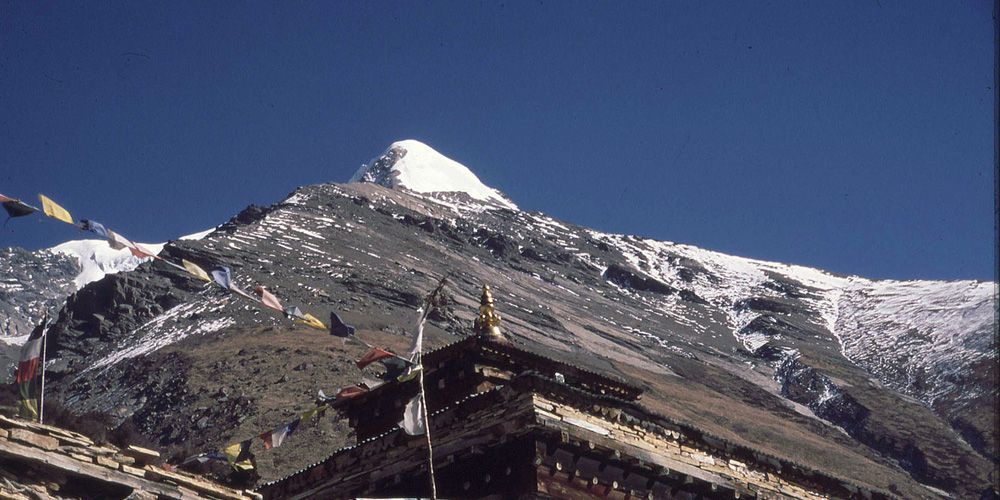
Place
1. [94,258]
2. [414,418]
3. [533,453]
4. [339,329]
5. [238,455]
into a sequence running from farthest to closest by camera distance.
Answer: [94,258] < [238,455] < [339,329] < [533,453] < [414,418]

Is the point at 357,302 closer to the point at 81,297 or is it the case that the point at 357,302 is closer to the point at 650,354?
the point at 81,297

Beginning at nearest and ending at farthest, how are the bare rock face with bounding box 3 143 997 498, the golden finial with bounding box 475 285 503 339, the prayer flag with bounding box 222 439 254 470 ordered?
the prayer flag with bounding box 222 439 254 470 < the golden finial with bounding box 475 285 503 339 < the bare rock face with bounding box 3 143 997 498

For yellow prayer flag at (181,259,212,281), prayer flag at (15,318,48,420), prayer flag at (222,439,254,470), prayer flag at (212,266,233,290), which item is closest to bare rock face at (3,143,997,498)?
prayer flag at (222,439,254,470)

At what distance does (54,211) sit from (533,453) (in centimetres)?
746

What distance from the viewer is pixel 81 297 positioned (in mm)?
85438

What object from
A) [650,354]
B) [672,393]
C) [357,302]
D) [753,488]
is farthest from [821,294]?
[753,488]

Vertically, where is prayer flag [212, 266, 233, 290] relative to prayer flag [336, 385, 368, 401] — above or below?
below

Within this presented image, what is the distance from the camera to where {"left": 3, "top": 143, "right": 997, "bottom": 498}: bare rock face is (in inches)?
2248

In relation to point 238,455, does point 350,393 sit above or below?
above

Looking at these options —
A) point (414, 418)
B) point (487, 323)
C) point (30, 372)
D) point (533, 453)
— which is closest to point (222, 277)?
point (30, 372)

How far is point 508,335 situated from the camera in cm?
3691

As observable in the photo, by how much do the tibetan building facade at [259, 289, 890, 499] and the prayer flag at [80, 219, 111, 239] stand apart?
5412mm

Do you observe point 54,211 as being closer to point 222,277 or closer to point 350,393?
point 222,277

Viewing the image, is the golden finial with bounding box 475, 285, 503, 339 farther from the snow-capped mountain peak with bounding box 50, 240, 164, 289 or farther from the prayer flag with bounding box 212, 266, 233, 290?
the snow-capped mountain peak with bounding box 50, 240, 164, 289
